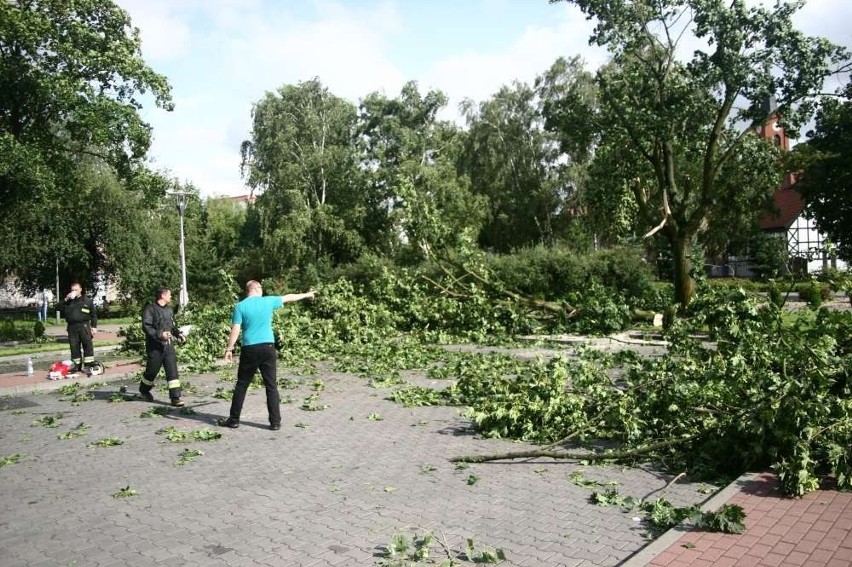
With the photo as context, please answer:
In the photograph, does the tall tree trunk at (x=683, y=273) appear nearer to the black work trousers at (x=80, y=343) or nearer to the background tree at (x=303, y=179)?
the black work trousers at (x=80, y=343)

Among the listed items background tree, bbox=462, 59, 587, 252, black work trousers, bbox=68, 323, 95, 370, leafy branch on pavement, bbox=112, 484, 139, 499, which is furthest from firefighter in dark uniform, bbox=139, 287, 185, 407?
background tree, bbox=462, 59, 587, 252

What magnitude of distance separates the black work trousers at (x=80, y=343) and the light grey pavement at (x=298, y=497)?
4.39 meters

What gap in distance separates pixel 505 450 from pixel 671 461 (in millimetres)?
1743

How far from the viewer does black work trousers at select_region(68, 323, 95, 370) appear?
43.3ft

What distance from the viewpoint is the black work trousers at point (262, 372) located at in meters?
8.34

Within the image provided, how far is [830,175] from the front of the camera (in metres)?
35.2

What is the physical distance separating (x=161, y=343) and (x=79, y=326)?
13.2 feet

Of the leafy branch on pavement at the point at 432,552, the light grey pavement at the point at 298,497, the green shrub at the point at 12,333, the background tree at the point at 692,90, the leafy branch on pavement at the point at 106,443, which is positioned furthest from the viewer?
the green shrub at the point at 12,333

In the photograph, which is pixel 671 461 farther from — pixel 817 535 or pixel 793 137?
pixel 793 137

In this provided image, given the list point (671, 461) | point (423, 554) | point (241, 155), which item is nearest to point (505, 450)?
point (671, 461)

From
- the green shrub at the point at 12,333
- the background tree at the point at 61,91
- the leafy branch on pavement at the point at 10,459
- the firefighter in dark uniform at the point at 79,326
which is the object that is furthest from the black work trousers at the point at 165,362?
the green shrub at the point at 12,333

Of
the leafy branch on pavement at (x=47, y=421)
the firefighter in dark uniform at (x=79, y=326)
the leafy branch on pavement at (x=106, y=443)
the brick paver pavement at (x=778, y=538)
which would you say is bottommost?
the brick paver pavement at (x=778, y=538)

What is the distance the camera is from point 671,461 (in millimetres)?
6758

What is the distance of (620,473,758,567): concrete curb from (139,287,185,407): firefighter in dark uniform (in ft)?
24.9
